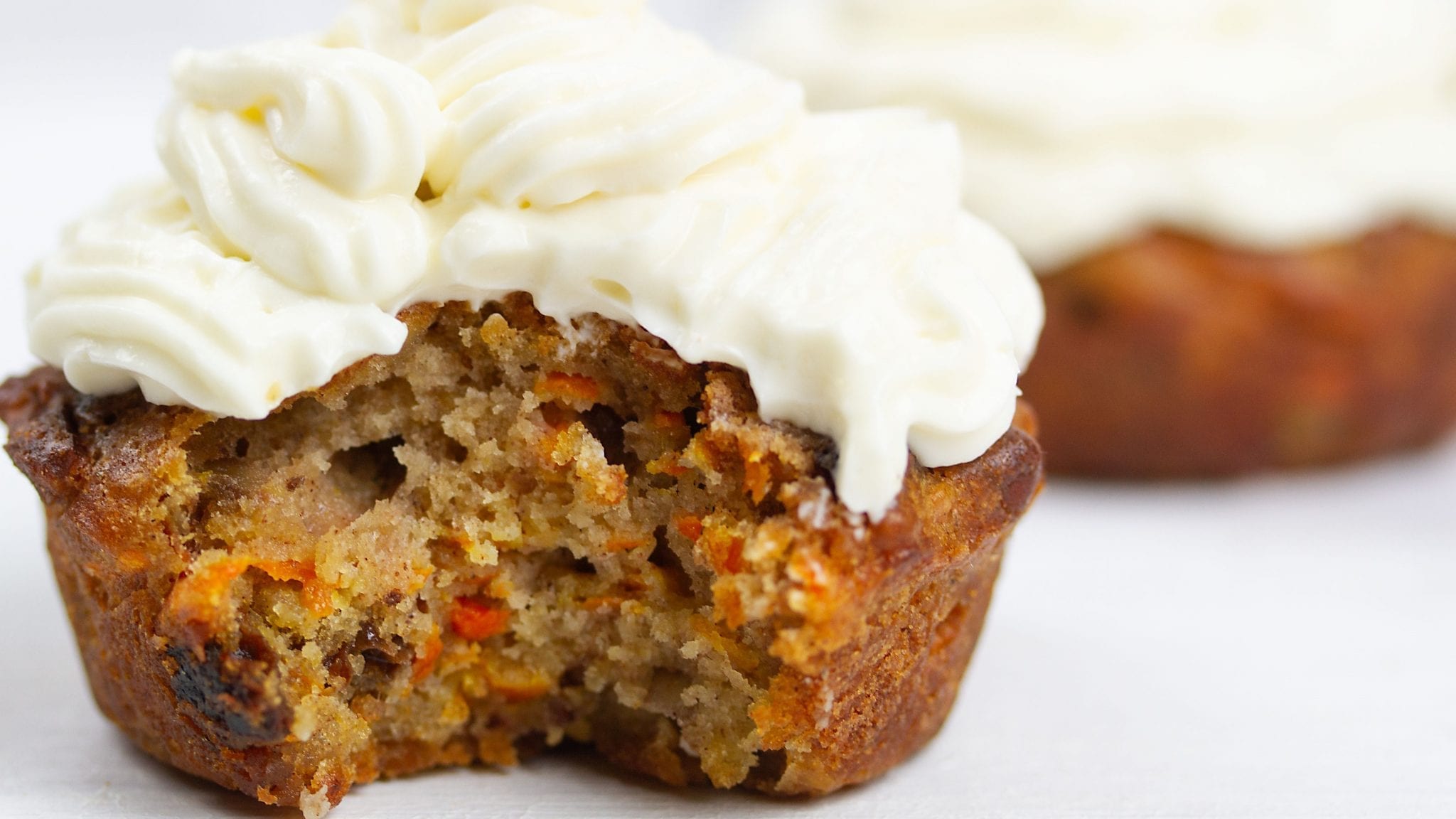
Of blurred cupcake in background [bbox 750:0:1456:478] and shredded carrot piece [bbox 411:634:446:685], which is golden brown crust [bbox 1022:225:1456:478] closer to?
blurred cupcake in background [bbox 750:0:1456:478]

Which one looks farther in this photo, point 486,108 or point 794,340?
point 486,108

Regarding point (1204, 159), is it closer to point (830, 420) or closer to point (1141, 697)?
point (1141, 697)

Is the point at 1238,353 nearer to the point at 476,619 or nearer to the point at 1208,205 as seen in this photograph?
the point at 1208,205

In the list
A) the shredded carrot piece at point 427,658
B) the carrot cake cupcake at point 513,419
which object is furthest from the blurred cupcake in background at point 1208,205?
the shredded carrot piece at point 427,658

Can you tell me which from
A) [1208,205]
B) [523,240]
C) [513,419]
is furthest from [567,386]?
[1208,205]

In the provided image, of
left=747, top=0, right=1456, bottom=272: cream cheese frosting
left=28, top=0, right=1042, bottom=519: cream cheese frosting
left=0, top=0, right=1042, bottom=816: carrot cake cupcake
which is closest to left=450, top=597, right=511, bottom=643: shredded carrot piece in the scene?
left=0, top=0, right=1042, bottom=816: carrot cake cupcake

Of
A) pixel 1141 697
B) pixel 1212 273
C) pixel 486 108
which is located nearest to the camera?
pixel 486 108

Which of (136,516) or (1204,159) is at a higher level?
(136,516)

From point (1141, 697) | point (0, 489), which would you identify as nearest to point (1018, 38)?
point (1141, 697)
